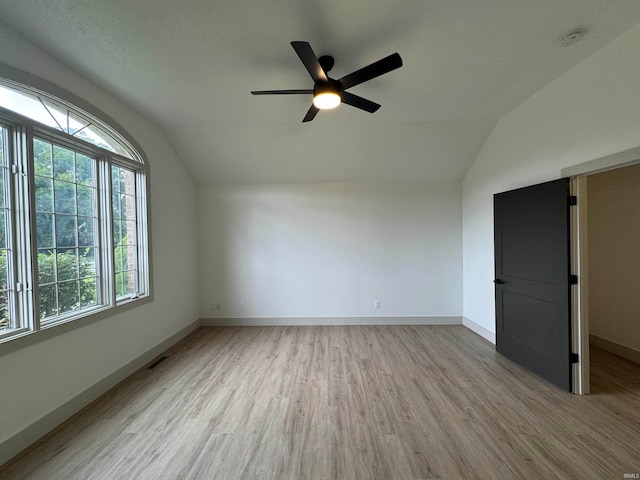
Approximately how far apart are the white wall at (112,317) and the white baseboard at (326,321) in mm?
516

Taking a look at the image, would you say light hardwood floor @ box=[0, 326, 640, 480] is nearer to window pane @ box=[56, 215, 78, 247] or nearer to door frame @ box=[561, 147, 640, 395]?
door frame @ box=[561, 147, 640, 395]

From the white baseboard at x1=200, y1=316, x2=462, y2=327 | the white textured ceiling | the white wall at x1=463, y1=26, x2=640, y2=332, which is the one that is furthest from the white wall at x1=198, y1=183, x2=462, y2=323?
the white textured ceiling

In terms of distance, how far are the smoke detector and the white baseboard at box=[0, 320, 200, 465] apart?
5.03 m

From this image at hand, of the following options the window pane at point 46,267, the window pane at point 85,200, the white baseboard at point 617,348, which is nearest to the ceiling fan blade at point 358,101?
the window pane at point 85,200

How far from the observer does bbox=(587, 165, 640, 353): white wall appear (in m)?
2.99

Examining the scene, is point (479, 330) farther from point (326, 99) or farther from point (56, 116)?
point (56, 116)

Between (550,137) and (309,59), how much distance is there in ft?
8.79

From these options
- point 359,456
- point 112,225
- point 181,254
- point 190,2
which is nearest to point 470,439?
point 359,456

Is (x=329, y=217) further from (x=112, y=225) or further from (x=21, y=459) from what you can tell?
(x=21, y=459)

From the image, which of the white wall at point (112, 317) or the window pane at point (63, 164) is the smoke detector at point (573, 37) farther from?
the window pane at point (63, 164)

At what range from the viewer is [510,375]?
270 centimetres

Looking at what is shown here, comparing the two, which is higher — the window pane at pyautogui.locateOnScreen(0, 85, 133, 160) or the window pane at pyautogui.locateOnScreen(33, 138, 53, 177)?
the window pane at pyautogui.locateOnScreen(0, 85, 133, 160)

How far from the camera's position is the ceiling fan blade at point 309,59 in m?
1.53

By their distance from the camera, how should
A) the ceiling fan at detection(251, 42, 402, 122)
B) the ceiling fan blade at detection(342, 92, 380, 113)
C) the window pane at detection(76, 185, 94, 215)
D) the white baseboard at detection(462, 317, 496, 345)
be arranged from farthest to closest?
1. the white baseboard at detection(462, 317, 496, 345)
2. the window pane at detection(76, 185, 94, 215)
3. the ceiling fan blade at detection(342, 92, 380, 113)
4. the ceiling fan at detection(251, 42, 402, 122)
